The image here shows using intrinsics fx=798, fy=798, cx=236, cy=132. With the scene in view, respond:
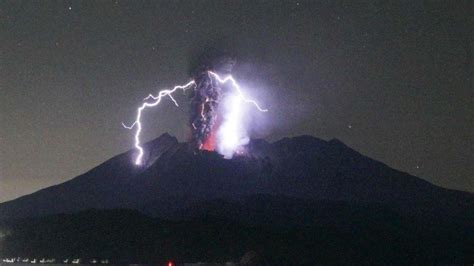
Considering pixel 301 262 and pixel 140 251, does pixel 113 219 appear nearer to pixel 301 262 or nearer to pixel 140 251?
pixel 140 251

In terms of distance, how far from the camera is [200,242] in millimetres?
159375

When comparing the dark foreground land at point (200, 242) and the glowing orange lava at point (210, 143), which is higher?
the glowing orange lava at point (210, 143)

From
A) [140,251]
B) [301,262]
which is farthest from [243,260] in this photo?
[140,251]

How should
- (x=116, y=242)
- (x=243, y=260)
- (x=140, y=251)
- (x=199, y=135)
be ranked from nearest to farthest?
(x=243, y=260)
(x=140, y=251)
(x=116, y=242)
(x=199, y=135)

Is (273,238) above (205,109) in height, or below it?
below

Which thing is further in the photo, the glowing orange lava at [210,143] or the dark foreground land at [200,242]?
the glowing orange lava at [210,143]

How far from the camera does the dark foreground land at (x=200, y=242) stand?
148 m

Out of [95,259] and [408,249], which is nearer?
[95,259]

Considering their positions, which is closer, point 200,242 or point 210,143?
point 200,242

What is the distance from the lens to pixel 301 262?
13950 centimetres

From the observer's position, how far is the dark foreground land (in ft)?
485

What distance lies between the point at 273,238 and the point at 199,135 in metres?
32.7

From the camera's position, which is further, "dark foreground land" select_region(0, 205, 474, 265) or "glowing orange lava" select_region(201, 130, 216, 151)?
"glowing orange lava" select_region(201, 130, 216, 151)

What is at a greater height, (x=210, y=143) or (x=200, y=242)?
(x=210, y=143)
